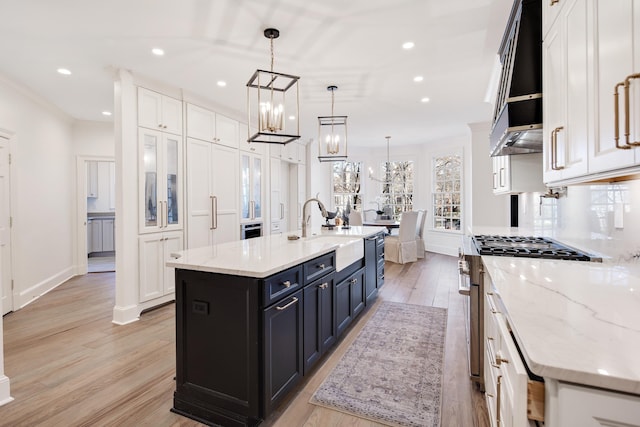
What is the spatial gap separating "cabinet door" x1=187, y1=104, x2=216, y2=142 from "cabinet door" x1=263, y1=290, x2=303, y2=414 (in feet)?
10.2

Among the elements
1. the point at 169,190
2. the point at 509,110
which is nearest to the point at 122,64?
the point at 169,190

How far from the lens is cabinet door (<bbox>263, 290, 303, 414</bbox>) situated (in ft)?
5.66

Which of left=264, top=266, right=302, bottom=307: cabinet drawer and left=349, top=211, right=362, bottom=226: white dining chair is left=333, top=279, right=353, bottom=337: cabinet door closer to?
left=264, top=266, right=302, bottom=307: cabinet drawer

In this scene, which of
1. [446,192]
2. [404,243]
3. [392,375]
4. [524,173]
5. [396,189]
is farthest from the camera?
[396,189]

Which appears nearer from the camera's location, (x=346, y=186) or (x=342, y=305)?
(x=342, y=305)

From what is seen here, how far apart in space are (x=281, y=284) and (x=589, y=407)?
1.41m

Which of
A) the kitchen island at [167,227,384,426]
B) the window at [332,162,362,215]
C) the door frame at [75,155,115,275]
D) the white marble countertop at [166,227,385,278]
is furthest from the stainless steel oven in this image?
the window at [332,162,362,215]

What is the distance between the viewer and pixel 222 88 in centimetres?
397

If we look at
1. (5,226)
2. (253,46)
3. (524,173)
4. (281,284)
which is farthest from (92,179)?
(524,173)

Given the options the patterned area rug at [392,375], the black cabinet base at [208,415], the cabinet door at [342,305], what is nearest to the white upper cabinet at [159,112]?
the cabinet door at [342,305]

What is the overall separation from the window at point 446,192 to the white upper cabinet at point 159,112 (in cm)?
596

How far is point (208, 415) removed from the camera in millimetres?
1811

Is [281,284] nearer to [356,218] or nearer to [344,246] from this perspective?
[344,246]

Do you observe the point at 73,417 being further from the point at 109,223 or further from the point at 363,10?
the point at 109,223
